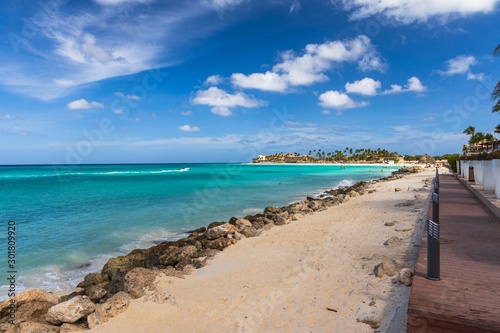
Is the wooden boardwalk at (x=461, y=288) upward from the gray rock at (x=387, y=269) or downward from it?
upward

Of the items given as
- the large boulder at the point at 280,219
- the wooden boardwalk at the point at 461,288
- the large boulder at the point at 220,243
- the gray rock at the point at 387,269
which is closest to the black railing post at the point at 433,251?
the wooden boardwalk at the point at 461,288

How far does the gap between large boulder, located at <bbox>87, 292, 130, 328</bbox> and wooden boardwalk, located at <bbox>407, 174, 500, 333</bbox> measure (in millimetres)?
5235

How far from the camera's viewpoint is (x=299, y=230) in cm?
1292

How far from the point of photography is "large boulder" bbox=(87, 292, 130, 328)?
18.8 feet

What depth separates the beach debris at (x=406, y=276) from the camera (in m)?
5.71

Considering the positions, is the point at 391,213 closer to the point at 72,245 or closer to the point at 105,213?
the point at 72,245

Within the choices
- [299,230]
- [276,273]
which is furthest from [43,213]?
[276,273]

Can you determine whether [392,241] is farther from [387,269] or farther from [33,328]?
[33,328]

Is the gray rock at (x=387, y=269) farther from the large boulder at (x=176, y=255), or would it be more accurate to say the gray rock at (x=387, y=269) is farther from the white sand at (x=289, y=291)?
the large boulder at (x=176, y=255)

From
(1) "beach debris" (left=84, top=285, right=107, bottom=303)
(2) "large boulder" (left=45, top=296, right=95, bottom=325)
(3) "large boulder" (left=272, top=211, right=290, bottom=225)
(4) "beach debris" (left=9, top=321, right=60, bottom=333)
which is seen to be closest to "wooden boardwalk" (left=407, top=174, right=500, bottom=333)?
(2) "large boulder" (left=45, top=296, right=95, bottom=325)

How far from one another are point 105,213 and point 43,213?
5.10m

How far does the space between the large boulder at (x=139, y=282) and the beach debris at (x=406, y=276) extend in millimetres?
5413

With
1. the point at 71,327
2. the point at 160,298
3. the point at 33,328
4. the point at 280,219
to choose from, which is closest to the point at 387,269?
the point at 160,298

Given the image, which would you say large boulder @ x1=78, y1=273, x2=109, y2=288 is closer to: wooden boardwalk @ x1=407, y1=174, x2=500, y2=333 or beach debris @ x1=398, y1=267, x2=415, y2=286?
beach debris @ x1=398, y1=267, x2=415, y2=286
